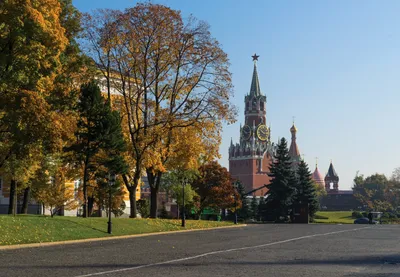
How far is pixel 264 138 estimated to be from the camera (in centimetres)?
16288

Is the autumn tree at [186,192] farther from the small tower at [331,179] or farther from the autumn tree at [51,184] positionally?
the small tower at [331,179]

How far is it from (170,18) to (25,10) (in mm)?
14008

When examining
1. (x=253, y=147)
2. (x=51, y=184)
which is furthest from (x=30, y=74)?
(x=253, y=147)

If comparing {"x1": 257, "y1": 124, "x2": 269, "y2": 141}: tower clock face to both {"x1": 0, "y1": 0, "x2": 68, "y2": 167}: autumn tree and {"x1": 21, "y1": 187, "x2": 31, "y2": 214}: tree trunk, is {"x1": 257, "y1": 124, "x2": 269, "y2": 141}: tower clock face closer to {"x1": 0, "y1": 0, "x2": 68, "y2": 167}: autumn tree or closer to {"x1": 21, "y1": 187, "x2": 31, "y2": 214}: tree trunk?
{"x1": 21, "y1": 187, "x2": 31, "y2": 214}: tree trunk

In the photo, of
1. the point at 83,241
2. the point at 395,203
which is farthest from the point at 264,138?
the point at 83,241

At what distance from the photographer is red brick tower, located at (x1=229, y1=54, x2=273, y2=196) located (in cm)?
15650

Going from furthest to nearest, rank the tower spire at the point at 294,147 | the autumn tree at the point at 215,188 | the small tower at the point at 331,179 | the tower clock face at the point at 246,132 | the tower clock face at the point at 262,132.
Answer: the tower spire at the point at 294,147 → the small tower at the point at 331,179 → the tower clock face at the point at 262,132 → the tower clock face at the point at 246,132 → the autumn tree at the point at 215,188

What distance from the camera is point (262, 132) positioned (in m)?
164

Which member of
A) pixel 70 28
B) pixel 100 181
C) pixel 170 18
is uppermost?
pixel 170 18

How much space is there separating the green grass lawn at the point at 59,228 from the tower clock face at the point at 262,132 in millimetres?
130377

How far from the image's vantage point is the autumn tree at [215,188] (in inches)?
2581

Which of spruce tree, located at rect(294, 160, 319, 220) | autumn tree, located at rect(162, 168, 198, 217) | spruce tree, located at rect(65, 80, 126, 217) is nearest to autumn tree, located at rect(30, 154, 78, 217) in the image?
spruce tree, located at rect(65, 80, 126, 217)

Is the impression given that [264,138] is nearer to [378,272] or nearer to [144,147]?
[144,147]

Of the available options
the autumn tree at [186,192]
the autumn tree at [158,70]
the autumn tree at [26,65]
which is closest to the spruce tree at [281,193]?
the autumn tree at [186,192]
